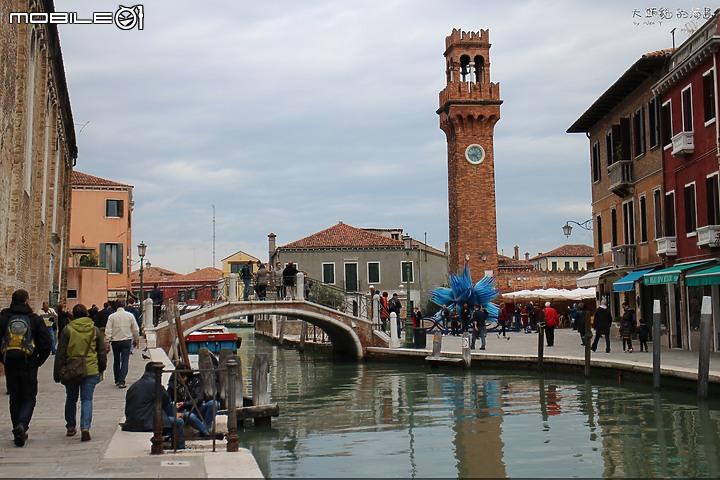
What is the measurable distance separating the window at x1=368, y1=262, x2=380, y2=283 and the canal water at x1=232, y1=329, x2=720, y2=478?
108ft

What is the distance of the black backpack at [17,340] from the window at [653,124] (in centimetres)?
1993

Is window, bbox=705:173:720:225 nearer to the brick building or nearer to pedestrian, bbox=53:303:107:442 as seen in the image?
the brick building

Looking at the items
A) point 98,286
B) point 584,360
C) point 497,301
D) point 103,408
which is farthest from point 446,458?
point 497,301

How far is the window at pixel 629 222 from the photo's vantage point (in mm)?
26422

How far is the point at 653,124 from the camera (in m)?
24.4

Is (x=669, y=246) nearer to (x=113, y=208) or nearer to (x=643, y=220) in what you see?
(x=643, y=220)

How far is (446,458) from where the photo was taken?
35.7 ft

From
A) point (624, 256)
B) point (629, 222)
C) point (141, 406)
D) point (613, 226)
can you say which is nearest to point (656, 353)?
point (141, 406)

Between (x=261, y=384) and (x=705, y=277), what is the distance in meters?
10.8

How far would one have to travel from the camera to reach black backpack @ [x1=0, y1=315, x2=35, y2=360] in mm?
8172

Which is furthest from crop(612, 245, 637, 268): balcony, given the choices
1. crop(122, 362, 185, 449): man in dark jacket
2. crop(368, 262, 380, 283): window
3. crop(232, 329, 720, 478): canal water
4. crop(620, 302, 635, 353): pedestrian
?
crop(368, 262, 380, 283): window

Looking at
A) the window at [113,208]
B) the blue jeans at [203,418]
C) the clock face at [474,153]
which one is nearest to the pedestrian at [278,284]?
the window at [113,208]

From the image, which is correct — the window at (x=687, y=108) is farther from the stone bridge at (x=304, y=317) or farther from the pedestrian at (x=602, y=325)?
the stone bridge at (x=304, y=317)

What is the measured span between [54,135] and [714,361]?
66.8 feet
